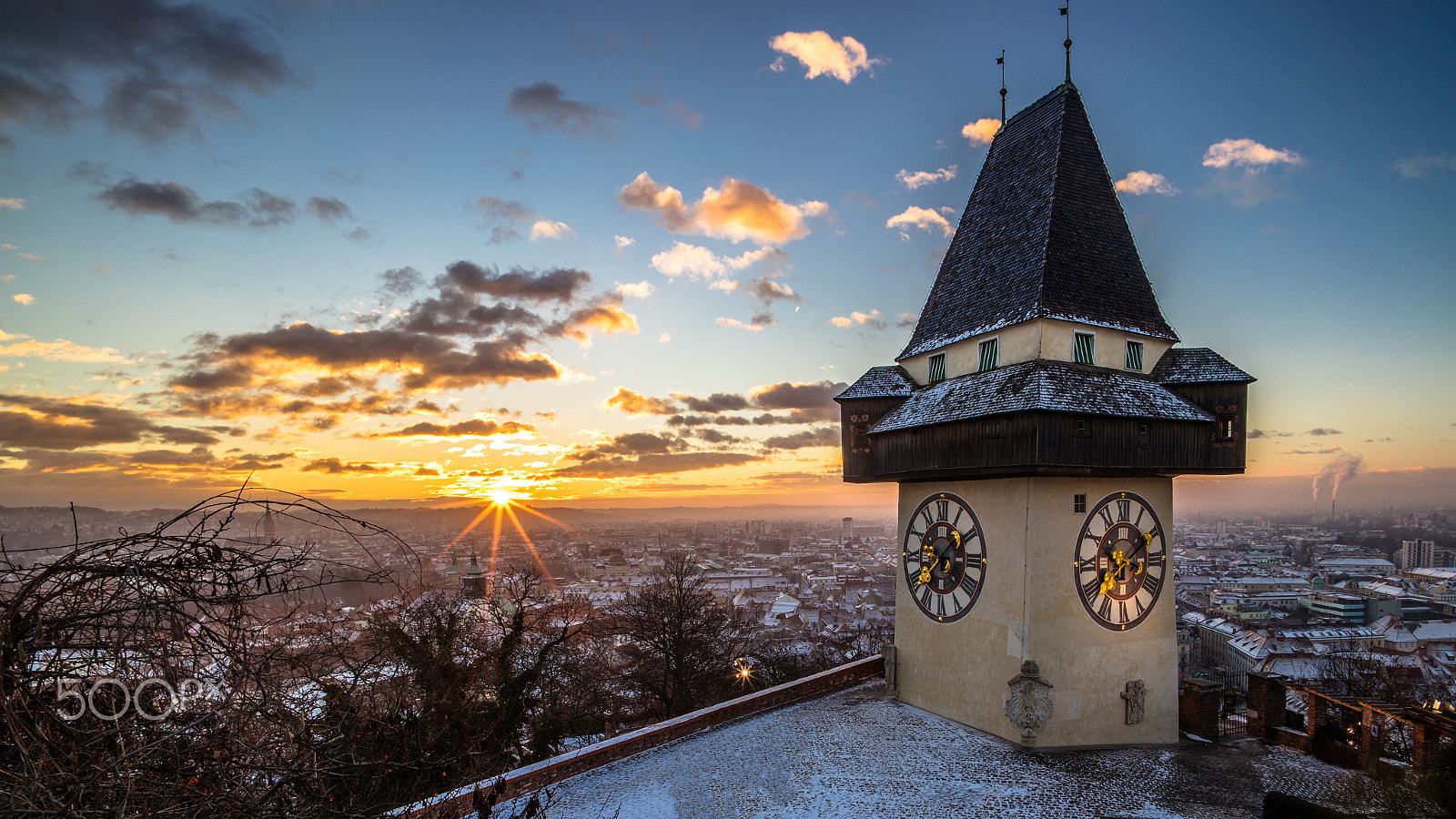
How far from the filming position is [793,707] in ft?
46.1

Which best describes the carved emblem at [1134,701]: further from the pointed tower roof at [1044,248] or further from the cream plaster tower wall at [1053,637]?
the pointed tower roof at [1044,248]

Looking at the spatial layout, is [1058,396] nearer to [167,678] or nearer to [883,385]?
[883,385]

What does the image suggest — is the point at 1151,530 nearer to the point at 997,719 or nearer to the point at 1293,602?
the point at 997,719

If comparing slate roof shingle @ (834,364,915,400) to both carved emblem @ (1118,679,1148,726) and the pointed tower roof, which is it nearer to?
the pointed tower roof

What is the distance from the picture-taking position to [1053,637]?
1167cm

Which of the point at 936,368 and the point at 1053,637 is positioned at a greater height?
the point at 936,368

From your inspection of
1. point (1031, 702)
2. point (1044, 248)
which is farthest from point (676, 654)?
point (1044, 248)

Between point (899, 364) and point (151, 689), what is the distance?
1482 cm

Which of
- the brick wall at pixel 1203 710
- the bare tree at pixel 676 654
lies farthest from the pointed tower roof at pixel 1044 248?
the bare tree at pixel 676 654

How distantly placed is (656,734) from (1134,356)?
11.9 metres

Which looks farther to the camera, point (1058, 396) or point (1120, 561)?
point (1120, 561)

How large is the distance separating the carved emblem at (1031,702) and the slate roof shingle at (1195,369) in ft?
20.6

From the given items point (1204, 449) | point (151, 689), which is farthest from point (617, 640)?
point (151, 689)
